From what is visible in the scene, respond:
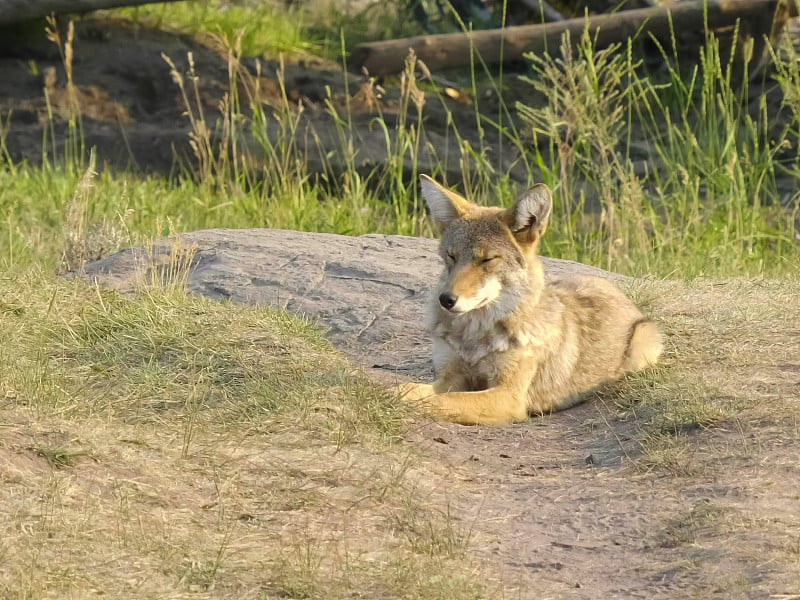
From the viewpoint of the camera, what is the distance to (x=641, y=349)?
218 inches

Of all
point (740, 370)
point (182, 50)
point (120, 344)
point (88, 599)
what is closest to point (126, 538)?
point (88, 599)

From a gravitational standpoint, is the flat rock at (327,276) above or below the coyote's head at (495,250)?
below

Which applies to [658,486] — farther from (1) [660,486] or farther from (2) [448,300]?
(2) [448,300]

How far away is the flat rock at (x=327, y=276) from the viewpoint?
19.6 ft

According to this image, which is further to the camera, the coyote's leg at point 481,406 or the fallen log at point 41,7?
the fallen log at point 41,7

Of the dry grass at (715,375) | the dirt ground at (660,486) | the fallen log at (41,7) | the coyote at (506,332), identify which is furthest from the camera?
the fallen log at (41,7)

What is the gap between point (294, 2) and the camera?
47.1ft

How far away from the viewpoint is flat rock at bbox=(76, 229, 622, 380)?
5.99m

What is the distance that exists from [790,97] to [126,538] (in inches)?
230

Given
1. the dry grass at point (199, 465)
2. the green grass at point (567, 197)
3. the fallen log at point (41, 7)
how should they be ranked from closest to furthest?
the dry grass at point (199, 465) < the green grass at point (567, 197) < the fallen log at point (41, 7)

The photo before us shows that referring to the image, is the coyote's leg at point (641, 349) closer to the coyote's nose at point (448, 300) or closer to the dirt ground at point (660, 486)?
the dirt ground at point (660, 486)

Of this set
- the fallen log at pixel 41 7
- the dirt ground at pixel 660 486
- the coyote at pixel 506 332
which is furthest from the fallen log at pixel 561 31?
the coyote at pixel 506 332

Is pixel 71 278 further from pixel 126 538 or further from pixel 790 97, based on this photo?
pixel 790 97

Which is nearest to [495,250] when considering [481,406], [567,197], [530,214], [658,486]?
[530,214]
